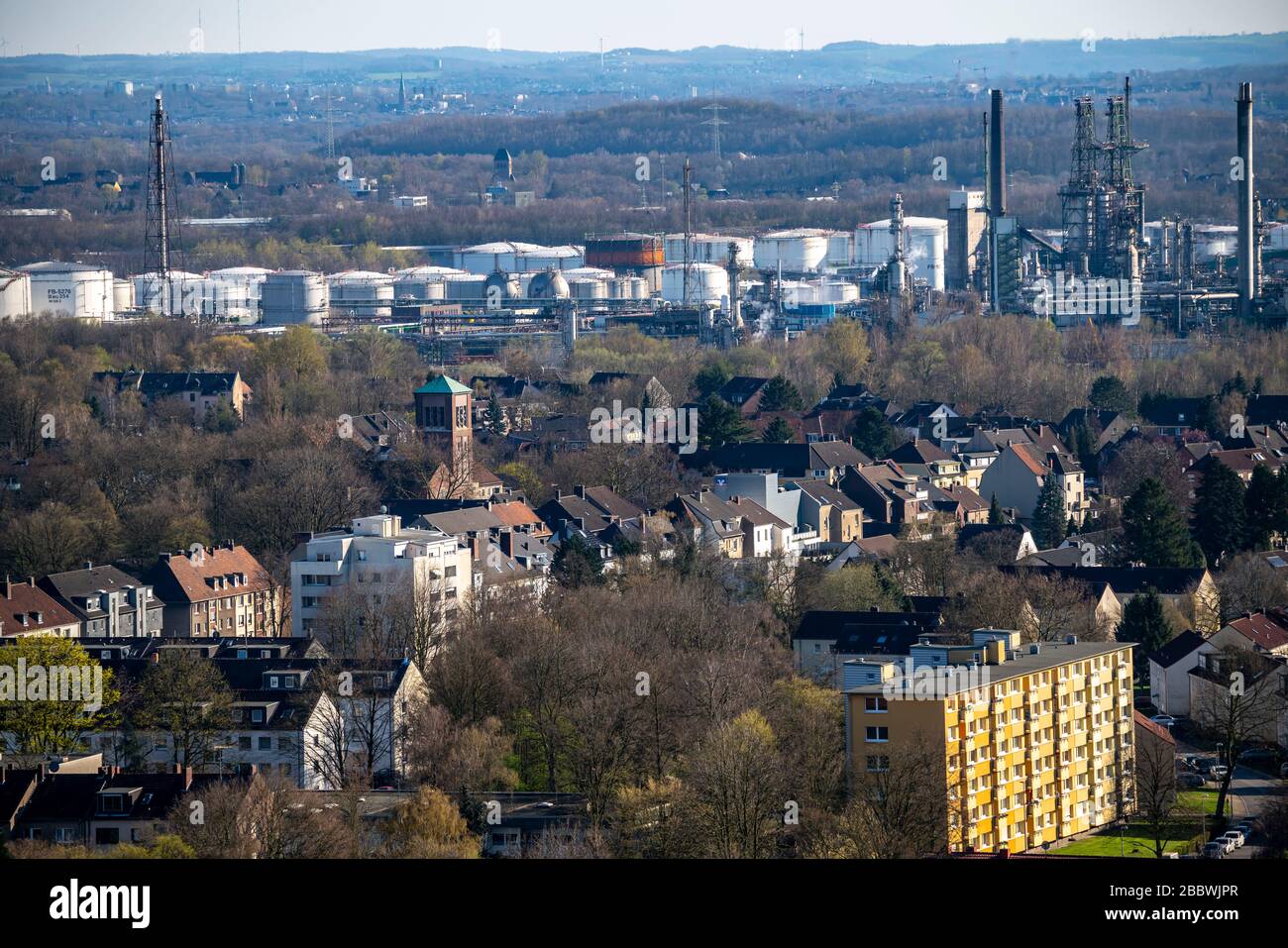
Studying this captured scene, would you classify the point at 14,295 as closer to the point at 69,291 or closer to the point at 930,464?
the point at 69,291

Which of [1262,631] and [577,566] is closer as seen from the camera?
[1262,631]

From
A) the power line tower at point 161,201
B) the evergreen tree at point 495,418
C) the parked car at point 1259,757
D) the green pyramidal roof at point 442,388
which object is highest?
the power line tower at point 161,201

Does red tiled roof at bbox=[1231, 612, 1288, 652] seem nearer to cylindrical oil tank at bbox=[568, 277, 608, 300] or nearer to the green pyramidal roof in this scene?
the green pyramidal roof

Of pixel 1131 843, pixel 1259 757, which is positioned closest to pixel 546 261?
pixel 1259 757

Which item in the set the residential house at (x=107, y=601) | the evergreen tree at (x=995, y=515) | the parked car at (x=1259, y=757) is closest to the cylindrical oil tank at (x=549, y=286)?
the evergreen tree at (x=995, y=515)

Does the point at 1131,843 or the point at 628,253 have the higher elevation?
the point at 628,253

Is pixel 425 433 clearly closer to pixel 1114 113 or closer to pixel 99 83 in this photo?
pixel 1114 113

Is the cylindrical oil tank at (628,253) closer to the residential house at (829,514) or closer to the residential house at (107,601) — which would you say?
the residential house at (829,514)

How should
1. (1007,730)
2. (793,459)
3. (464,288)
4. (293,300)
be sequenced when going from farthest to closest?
1. (464,288)
2. (293,300)
3. (793,459)
4. (1007,730)

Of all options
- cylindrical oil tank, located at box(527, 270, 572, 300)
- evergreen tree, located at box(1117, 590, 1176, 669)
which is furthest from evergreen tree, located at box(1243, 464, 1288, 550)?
cylindrical oil tank, located at box(527, 270, 572, 300)
